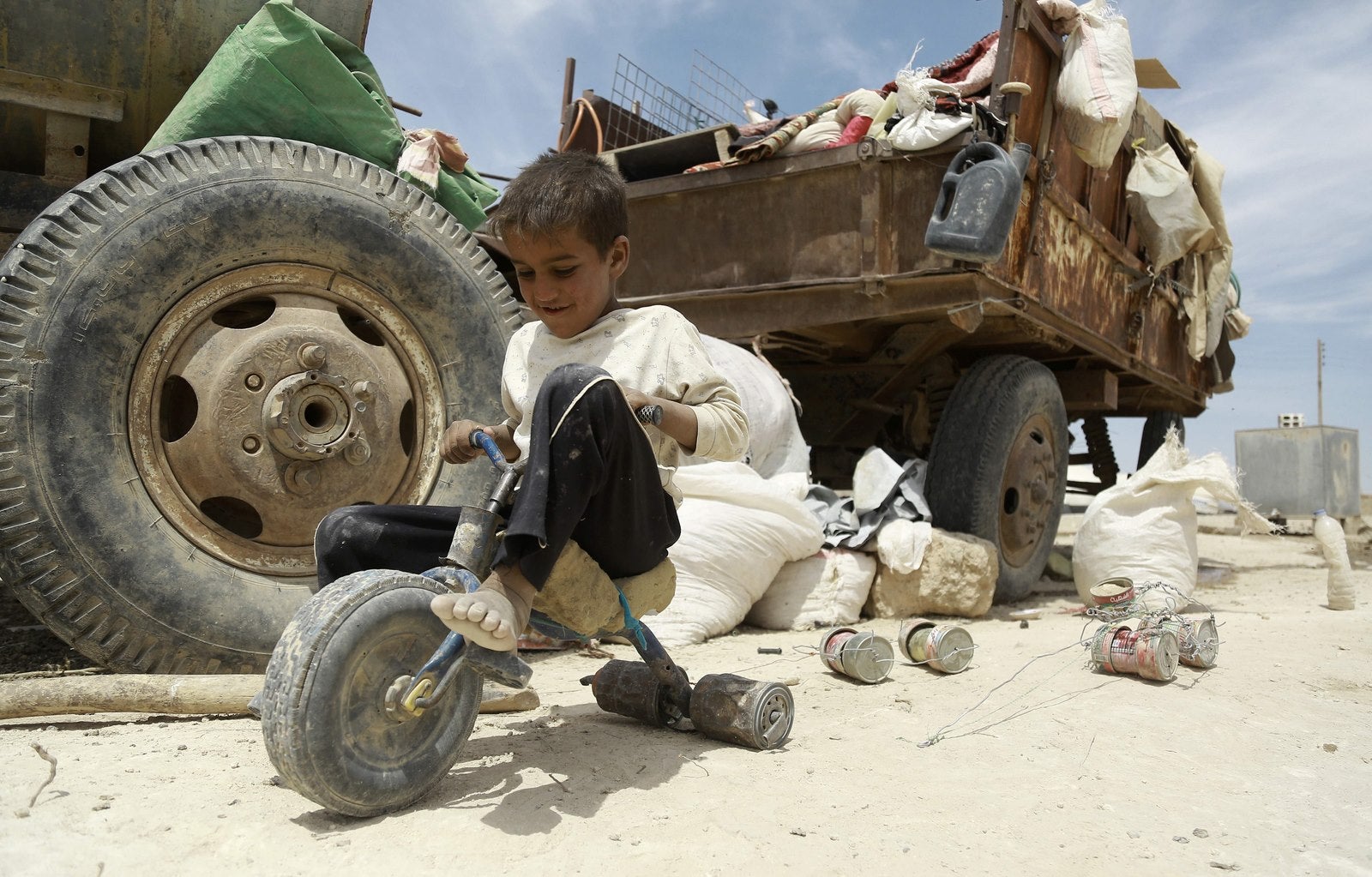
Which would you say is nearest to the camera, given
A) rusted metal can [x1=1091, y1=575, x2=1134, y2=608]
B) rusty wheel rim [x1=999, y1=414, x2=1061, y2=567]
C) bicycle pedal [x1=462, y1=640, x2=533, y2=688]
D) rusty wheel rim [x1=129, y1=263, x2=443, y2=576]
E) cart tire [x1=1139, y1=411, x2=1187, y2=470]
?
bicycle pedal [x1=462, y1=640, x2=533, y2=688]

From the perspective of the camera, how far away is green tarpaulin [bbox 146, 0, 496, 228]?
220 cm

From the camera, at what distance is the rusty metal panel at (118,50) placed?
2143 mm

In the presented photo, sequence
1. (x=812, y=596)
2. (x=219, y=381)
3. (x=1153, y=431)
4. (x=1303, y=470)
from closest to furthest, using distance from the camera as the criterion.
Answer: (x=219, y=381), (x=812, y=596), (x=1153, y=431), (x=1303, y=470)

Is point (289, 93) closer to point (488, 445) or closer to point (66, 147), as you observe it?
point (66, 147)

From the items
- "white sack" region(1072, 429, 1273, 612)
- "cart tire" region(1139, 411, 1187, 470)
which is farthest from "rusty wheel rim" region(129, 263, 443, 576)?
"cart tire" region(1139, 411, 1187, 470)

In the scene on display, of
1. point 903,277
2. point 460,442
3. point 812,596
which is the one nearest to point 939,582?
point 812,596

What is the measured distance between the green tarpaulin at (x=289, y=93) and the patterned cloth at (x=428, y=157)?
0.05 metres

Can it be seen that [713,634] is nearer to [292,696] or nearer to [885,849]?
[885,849]

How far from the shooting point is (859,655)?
234 centimetres

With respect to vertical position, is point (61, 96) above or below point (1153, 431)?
above

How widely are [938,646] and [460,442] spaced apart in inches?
60.8

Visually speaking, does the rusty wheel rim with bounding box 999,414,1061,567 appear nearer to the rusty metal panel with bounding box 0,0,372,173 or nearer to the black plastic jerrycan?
the black plastic jerrycan

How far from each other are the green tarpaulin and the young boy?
995 millimetres

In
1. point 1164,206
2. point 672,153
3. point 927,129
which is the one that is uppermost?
point 672,153
